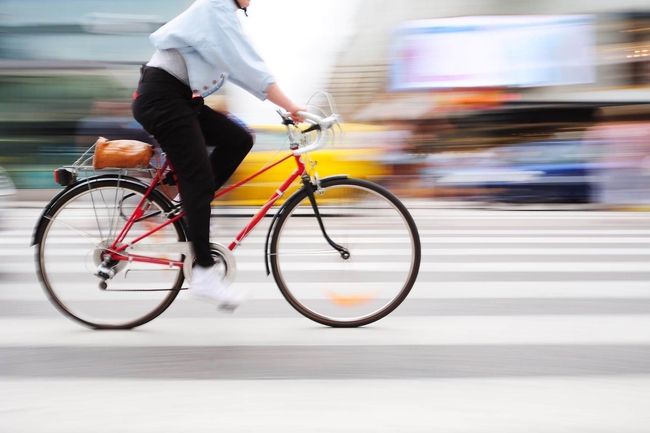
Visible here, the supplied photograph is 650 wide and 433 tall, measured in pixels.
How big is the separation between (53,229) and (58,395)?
3.76 feet

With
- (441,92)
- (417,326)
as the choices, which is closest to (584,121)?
(441,92)

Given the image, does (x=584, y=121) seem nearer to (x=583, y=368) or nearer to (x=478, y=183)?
(x=478, y=183)

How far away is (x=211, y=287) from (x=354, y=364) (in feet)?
2.76

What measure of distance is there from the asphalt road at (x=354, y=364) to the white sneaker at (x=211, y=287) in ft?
0.62

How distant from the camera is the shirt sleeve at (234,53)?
355 cm

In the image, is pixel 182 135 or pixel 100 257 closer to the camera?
pixel 182 135

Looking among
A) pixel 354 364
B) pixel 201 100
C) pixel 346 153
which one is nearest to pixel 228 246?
pixel 201 100

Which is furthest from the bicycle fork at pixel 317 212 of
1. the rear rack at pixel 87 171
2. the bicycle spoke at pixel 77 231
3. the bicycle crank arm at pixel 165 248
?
the bicycle spoke at pixel 77 231

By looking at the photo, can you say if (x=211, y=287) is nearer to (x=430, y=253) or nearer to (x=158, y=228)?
(x=158, y=228)

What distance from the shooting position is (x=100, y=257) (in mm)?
3963

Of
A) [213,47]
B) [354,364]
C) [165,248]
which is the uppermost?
[213,47]

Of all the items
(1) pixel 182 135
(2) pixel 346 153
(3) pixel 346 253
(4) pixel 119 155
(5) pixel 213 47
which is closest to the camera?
(5) pixel 213 47

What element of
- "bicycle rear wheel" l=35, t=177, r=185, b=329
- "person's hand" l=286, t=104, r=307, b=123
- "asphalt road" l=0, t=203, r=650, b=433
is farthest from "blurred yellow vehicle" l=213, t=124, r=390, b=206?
"person's hand" l=286, t=104, r=307, b=123

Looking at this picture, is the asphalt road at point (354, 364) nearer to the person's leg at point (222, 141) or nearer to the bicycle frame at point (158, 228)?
the bicycle frame at point (158, 228)
